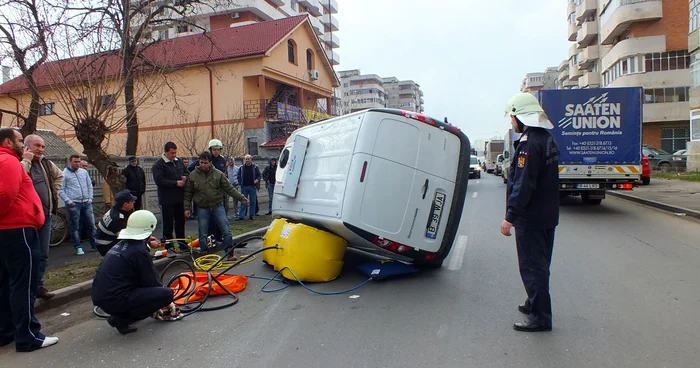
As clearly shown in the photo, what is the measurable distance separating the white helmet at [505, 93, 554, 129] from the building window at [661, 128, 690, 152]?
1710 inches

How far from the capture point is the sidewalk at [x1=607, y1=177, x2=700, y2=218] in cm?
1199

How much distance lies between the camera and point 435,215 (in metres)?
6.02

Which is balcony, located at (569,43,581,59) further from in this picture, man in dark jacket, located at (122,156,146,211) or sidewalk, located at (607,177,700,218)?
man in dark jacket, located at (122,156,146,211)

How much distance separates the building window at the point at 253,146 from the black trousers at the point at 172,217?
19584 mm

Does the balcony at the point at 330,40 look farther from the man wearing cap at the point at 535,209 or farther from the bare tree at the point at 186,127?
the man wearing cap at the point at 535,209

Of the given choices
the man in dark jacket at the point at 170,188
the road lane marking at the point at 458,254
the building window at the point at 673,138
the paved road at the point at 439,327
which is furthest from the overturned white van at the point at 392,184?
the building window at the point at 673,138

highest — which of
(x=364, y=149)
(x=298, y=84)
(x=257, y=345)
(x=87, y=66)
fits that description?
(x=298, y=84)

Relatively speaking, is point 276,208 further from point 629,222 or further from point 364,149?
point 629,222

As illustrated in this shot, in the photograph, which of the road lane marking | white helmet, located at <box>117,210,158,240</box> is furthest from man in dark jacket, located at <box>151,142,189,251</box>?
the road lane marking

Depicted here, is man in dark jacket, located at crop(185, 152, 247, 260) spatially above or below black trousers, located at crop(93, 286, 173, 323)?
above

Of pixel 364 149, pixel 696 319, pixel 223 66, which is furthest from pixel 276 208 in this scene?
pixel 223 66

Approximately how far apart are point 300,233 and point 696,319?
13.9 feet

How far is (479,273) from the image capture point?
20.7 feet

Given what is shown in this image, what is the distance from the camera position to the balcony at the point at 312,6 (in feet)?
192
